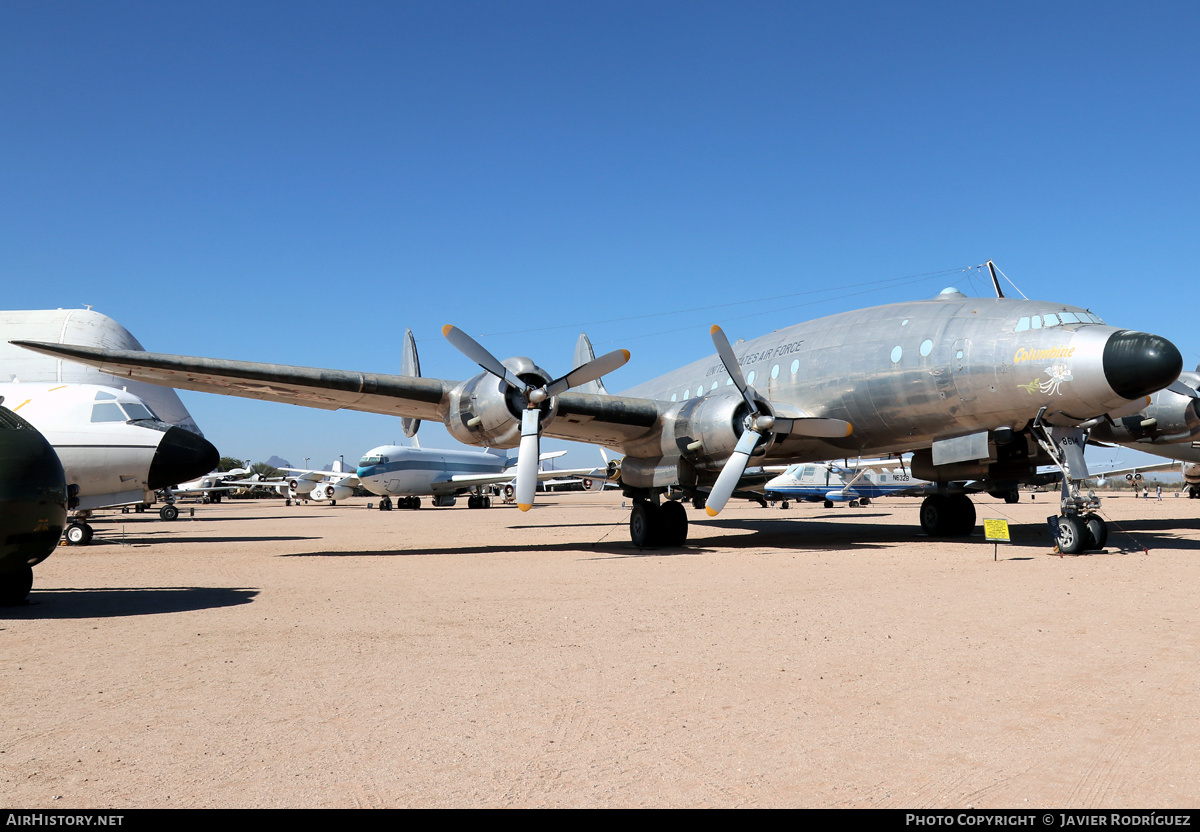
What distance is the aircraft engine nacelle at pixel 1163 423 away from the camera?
1911cm

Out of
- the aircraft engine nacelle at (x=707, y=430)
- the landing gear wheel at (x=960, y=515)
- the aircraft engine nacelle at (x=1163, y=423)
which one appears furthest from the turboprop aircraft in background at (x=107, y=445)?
the aircraft engine nacelle at (x=1163, y=423)

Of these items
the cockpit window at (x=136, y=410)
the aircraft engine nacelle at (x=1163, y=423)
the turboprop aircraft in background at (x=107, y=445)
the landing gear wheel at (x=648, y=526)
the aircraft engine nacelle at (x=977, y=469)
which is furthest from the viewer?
the cockpit window at (x=136, y=410)

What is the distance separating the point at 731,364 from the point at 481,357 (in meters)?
4.86

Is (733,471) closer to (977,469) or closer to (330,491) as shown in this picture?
(977,469)

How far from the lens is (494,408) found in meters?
14.9

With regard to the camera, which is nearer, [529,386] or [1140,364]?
[1140,364]

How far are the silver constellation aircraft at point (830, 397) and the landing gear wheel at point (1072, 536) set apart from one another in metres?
0.02

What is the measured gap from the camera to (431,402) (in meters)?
16.0

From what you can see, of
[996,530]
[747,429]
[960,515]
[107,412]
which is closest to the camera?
[996,530]

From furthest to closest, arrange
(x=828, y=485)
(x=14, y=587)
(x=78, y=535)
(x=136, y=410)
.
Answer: (x=828, y=485) → (x=136, y=410) → (x=78, y=535) → (x=14, y=587)

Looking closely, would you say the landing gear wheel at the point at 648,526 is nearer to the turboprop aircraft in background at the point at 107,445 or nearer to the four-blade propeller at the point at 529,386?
the four-blade propeller at the point at 529,386

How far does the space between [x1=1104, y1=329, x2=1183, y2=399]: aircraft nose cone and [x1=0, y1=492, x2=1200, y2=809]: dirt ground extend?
10.0ft

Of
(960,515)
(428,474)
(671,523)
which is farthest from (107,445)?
(428,474)

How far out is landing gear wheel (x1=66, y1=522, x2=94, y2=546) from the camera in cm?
1928
